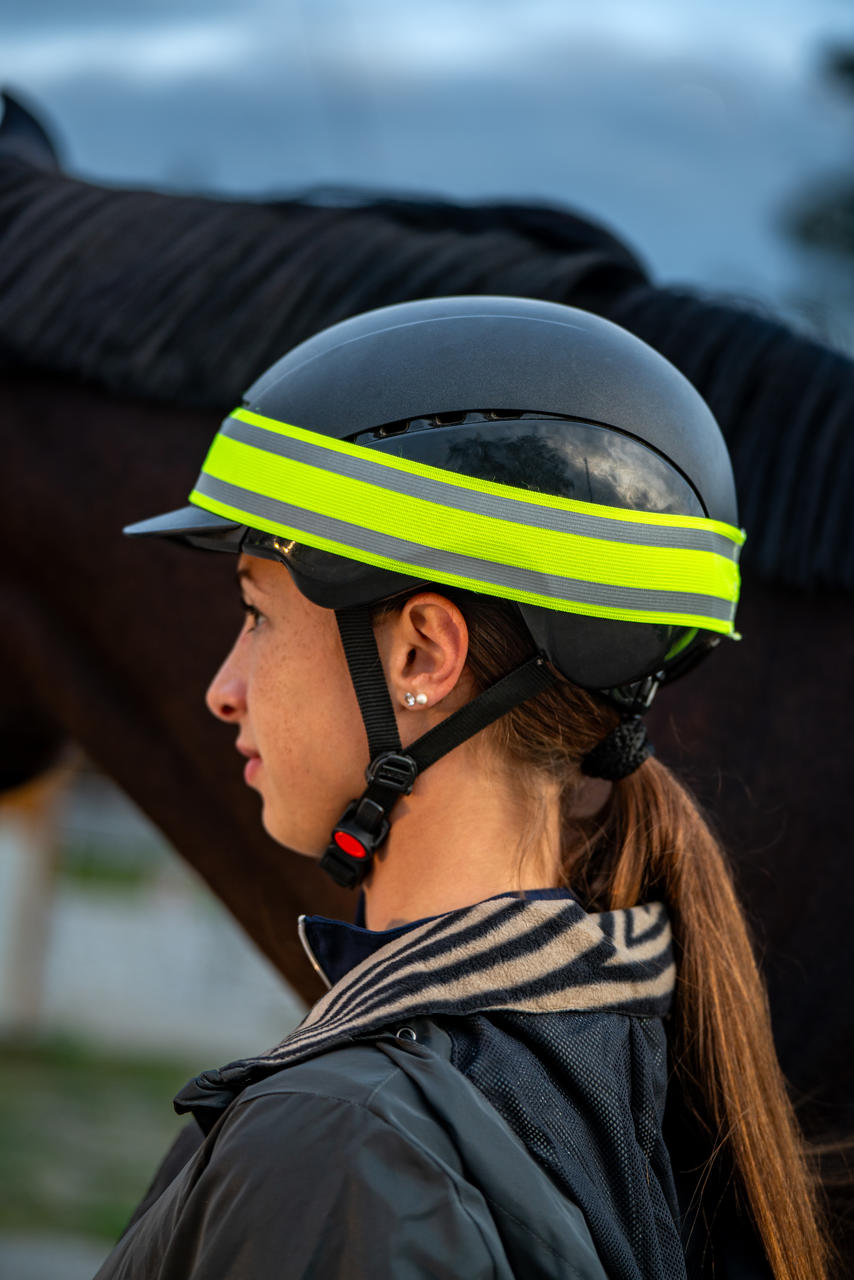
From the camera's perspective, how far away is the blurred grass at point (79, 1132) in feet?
19.2

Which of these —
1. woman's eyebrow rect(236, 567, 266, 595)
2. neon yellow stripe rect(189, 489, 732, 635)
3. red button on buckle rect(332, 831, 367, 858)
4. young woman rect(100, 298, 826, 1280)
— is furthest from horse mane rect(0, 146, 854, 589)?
red button on buckle rect(332, 831, 367, 858)

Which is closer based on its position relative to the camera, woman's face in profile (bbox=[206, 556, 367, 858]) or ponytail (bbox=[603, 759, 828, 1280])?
ponytail (bbox=[603, 759, 828, 1280])

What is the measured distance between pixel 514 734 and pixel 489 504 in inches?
10.0

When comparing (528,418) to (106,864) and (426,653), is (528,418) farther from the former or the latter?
(106,864)

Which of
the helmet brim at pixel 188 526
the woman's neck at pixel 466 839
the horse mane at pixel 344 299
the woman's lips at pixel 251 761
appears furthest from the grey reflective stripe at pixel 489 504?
the horse mane at pixel 344 299

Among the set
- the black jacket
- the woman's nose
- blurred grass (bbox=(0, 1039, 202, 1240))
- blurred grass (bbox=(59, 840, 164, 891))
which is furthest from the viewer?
blurred grass (bbox=(59, 840, 164, 891))

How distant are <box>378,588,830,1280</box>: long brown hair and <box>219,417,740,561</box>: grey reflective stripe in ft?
0.33

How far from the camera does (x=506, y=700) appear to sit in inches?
54.8

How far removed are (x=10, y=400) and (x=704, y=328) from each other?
126 cm

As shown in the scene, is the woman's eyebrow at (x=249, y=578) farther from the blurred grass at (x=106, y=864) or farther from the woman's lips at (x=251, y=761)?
the blurred grass at (x=106, y=864)

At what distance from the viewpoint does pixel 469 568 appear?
1.38 m

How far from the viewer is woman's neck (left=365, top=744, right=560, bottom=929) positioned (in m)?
1.39

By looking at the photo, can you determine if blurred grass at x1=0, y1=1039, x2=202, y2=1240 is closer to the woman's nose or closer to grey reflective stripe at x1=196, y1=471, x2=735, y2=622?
the woman's nose

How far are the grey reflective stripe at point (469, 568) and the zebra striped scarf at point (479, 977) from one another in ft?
1.09
